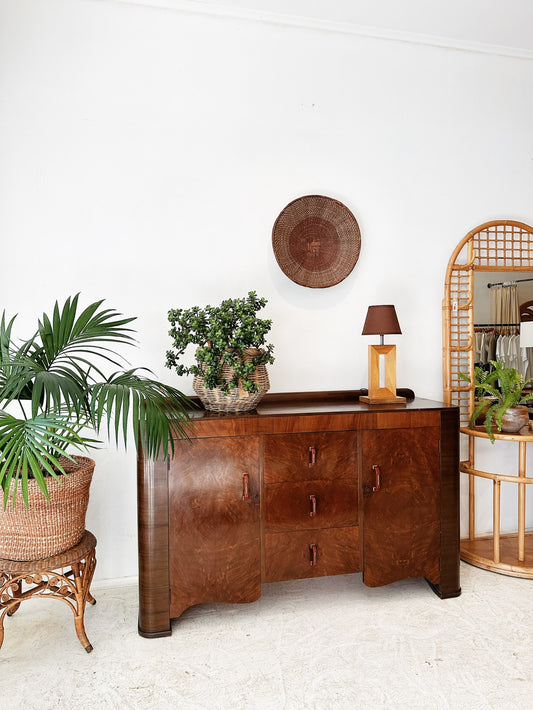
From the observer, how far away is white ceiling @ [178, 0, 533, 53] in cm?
272

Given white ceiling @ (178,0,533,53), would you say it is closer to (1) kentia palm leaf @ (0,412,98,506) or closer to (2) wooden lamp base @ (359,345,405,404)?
(2) wooden lamp base @ (359,345,405,404)

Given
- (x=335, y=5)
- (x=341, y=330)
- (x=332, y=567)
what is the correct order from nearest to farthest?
(x=332, y=567)
(x=335, y=5)
(x=341, y=330)

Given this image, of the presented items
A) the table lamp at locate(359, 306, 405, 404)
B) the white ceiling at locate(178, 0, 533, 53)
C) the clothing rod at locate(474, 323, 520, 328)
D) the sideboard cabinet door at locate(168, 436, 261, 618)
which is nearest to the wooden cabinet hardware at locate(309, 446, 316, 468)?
the sideboard cabinet door at locate(168, 436, 261, 618)

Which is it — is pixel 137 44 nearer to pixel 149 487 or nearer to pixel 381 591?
pixel 149 487

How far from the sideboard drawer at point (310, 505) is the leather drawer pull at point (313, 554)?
84 millimetres

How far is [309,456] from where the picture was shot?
92.7 inches

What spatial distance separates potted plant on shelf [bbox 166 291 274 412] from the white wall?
1.34 feet

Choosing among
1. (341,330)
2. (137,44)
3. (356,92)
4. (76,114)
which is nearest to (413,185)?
(356,92)

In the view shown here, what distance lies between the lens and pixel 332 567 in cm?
239

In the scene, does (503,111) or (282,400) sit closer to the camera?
(282,400)

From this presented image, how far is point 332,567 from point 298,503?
34cm

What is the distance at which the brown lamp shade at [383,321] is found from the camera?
2.63m

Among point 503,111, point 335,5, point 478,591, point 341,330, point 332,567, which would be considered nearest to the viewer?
point 332,567

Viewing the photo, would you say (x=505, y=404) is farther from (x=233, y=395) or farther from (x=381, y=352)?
(x=233, y=395)
